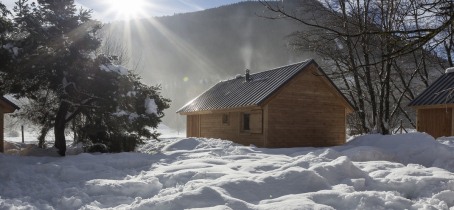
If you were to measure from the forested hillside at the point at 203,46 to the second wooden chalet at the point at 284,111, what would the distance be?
75808 millimetres

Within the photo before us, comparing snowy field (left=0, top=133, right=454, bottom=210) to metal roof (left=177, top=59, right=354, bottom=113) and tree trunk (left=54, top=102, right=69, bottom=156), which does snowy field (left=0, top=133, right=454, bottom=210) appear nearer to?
tree trunk (left=54, top=102, right=69, bottom=156)

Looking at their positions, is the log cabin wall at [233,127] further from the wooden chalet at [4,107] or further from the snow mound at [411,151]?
the wooden chalet at [4,107]

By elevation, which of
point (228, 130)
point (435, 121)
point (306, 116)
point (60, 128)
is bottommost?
point (228, 130)

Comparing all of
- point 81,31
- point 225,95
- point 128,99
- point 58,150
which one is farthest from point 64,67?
point 225,95

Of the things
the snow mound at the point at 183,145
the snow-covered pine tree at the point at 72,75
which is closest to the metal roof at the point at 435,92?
the snow mound at the point at 183,145

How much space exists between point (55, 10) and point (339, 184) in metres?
11.6

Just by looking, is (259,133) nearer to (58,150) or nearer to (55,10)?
(58,150)

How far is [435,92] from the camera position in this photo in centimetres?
1605

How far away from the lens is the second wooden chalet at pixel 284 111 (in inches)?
567

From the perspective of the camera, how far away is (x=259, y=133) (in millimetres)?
14422

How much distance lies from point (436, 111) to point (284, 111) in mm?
7942

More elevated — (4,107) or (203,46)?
(203,46)

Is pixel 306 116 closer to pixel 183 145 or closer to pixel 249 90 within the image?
pixel 249 90

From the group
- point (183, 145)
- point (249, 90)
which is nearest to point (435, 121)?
point (249, 90)
